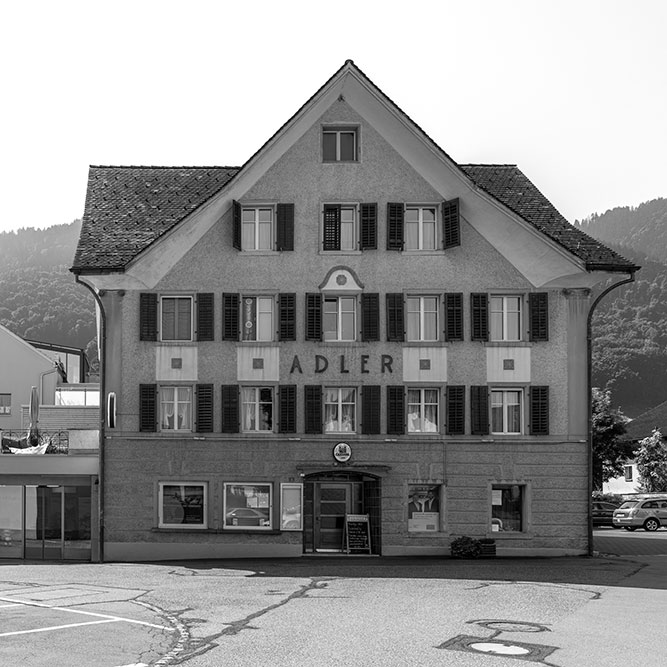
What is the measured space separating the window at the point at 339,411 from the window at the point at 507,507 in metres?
4.87

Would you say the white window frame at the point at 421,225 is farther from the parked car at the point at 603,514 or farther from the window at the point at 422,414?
the parked car at the point at 603,514

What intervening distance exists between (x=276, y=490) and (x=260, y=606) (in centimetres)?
1505

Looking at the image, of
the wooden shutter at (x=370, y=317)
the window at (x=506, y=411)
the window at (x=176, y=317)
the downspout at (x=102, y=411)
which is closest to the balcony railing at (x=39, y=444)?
the downspout at (x=102, y=411)

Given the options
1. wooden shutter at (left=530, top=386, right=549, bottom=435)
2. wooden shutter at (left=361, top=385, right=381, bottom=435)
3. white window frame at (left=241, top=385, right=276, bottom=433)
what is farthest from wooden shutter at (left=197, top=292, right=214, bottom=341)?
wooden shutter at (left=530, top=386, right=549, bottom=435)

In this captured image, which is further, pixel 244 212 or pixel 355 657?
pixel 244 212

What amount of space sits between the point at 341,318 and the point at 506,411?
5.92 metres

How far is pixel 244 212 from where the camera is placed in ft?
122

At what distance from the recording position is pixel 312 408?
3650cm

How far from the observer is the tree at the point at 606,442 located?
77.5 m

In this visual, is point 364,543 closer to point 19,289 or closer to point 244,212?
point 244,212

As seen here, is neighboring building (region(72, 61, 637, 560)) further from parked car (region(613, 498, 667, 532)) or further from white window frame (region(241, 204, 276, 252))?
parked car (region(613, 498, 667, 532))

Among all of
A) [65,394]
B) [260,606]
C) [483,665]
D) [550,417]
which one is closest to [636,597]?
[260,606]

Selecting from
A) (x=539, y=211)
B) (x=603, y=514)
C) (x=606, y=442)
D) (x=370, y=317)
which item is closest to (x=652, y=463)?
(x=606, y=442)

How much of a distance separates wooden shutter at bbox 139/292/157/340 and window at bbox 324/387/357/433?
18.7 ft
